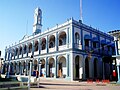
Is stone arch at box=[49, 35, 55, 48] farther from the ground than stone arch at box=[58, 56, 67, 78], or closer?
farther from the ground

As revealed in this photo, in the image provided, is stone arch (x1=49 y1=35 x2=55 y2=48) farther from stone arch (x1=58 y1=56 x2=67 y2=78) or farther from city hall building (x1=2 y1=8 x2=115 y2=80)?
stone arch (x1=58 y1=56 x2=67 y2=78)

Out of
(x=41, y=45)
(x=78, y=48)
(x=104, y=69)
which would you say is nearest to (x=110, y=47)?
(x=104, y=69)

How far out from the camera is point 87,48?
30828mm

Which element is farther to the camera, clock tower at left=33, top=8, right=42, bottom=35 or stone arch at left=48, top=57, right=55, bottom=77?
clock tower at left=33, top=8, right=42, bottom=35

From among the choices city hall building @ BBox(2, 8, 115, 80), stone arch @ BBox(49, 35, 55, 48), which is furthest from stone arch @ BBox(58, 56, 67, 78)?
stone arch @ BBox(49, 35, 55, 48)

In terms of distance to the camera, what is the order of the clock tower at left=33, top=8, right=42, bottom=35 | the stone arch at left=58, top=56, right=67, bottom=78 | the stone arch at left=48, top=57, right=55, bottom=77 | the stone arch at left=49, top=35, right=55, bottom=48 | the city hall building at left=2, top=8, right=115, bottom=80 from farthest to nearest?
the clock tower at left=33, top=8, right=42, bottom=35 → the stone arch at left=49, top=35, right=55, bottom=48 → the stone arch at left=48, top=57, right=55, bottom=77 → the stone arch at left=58, top=56, right=67, bottom=78 → the city hall building at left=2, top=8, right=115, bottom=80

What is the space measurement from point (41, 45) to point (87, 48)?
11279 millimetres

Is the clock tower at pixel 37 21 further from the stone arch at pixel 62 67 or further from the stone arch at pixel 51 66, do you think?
the stone arch at pixel 62 67

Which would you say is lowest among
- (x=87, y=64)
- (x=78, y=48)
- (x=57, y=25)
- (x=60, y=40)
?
(x=87, y=64)

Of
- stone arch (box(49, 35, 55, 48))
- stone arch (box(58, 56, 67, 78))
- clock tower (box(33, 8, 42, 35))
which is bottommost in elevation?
stone arch (box(58, 56, 67, 78))

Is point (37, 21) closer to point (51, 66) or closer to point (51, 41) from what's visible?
point (51, 41)

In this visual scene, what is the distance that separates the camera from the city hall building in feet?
92.7

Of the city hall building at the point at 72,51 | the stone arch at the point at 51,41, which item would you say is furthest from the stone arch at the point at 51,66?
the stone arch at the point at 51,41

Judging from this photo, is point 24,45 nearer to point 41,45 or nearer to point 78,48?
point 41,45
